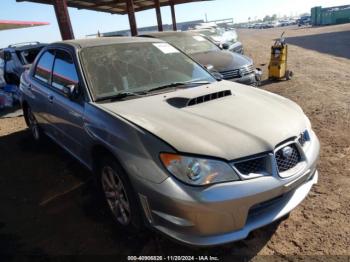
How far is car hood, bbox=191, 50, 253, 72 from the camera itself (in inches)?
284

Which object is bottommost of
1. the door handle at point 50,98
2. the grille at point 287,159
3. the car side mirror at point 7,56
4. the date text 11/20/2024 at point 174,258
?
the date text 11/20/2024 at point 174,258

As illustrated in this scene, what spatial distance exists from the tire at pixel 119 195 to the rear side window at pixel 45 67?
190 cm

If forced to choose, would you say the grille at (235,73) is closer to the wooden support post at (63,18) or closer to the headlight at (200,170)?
the wooden support post at (63,18)

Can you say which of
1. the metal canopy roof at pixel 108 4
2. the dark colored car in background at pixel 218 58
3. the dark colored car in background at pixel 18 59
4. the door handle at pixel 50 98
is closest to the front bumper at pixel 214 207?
the door handle at pixel 50 98

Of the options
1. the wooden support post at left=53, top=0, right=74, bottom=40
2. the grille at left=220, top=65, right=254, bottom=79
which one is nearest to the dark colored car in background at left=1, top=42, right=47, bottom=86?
the wooden support post at left=53, top=0, right=74, bottom=40

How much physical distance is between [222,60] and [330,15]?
47615mm

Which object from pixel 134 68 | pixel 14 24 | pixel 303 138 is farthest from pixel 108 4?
pixel 303 138

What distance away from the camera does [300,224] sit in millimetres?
2943

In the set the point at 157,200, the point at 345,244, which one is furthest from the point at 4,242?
the point at 345,244

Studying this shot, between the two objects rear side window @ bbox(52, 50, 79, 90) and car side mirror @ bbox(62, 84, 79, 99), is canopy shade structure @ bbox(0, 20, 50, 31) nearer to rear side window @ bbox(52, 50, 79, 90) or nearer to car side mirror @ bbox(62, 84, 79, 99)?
rear side window @ bbox(52, 50, 79, 90)

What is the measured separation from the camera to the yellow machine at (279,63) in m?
8.98

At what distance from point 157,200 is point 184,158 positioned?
1.16 ft

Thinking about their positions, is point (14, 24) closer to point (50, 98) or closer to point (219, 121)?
point (50, 98)

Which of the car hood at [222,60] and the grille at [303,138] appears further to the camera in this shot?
the car hood at [222,60]
